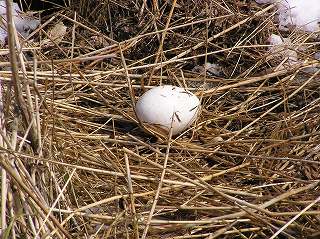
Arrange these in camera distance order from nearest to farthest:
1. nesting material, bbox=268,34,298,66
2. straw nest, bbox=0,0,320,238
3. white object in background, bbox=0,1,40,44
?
1. straw nest, bbox=0,0,320,238
2. nesting material, bbox=268,34,298,66
3. white object in background, bbox=0,1,40,44

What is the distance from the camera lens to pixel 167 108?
2.11 meters

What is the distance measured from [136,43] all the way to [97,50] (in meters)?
0.23

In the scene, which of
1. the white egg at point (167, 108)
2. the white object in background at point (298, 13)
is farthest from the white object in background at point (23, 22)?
the white object in background at point (298, 13)

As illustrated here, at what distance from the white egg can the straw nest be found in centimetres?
6

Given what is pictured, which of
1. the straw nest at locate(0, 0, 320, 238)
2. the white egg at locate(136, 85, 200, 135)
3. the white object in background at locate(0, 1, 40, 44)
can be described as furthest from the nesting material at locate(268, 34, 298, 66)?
the white object in background at locate(0, 1, 40, 44)

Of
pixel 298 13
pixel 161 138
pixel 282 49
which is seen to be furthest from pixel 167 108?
pixel 298 13

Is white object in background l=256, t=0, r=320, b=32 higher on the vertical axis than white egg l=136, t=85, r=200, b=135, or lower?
higher

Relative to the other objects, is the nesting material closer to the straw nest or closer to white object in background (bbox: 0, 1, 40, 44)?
the straw nest

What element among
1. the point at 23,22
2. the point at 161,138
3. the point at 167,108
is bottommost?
the point at 161,138

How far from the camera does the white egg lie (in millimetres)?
2107

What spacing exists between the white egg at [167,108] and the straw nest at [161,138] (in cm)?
6

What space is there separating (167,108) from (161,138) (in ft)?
0.39

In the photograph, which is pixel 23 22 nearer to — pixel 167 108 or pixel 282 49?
pixel 167 108

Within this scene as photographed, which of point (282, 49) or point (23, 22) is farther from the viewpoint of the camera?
point (23, 22)
